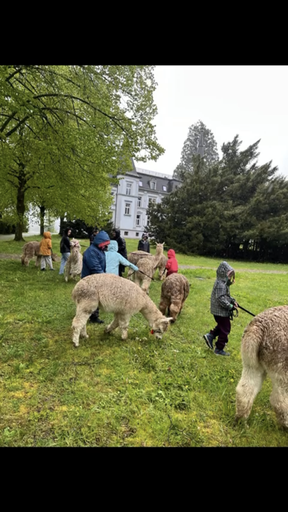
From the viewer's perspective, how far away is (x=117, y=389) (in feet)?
12.5

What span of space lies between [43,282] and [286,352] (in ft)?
28.1

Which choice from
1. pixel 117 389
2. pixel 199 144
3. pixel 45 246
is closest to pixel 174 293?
pixel 117 389

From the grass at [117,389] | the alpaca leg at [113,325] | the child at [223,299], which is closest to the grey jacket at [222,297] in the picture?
the child at [223,299]

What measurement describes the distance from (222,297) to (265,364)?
1.85m

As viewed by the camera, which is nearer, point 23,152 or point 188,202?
point 23,152

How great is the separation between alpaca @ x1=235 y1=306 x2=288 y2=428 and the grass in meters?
0.36

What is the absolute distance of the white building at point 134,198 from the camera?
41219 mm

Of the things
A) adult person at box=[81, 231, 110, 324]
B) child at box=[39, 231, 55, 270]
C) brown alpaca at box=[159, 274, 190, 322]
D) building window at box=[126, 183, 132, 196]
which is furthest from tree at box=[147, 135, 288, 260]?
adult person at box=[81, 231, 110, 324]

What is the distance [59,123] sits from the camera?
10055 millimetres
